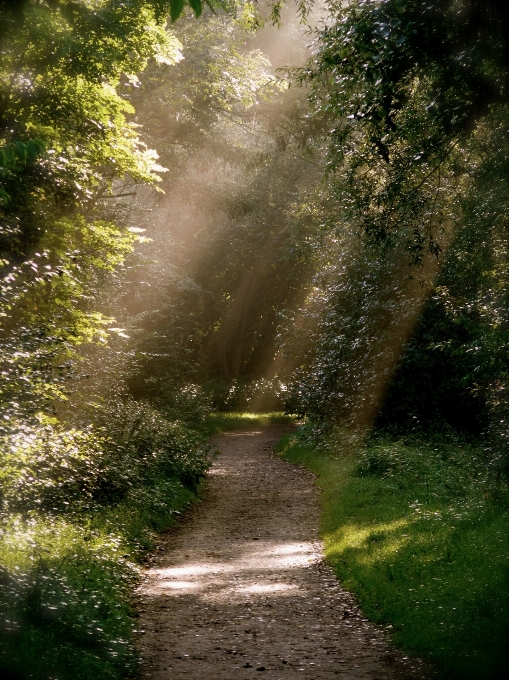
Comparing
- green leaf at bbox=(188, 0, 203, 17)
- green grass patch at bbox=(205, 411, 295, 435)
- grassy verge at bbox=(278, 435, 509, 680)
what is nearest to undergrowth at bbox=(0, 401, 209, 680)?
grassy verge at bbox=(278, 435, 509, 680)

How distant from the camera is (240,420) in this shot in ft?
115

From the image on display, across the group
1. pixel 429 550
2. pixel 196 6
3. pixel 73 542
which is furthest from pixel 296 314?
A: pixel 196 6

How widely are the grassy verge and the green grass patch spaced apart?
15923 millimetres

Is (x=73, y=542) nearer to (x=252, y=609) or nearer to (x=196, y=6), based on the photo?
(x=252, y=609)

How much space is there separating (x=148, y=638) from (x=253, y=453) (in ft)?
54.8

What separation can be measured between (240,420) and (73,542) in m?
26.5

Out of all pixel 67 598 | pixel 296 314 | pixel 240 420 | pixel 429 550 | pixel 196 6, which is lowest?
pixel 240 420

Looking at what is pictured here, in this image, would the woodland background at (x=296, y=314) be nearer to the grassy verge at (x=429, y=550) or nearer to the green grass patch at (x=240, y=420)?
the grassy verge at (x=429, y=550)

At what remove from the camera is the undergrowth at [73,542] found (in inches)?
231

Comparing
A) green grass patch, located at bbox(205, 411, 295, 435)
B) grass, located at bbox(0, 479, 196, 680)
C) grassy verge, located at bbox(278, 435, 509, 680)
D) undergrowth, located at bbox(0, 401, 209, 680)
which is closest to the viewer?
grass, located at bbox(0, 479, 196, 680)

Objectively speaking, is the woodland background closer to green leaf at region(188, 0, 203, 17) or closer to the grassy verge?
the grassy verge

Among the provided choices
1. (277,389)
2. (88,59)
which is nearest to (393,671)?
(88,59)

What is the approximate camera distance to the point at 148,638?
279 inches

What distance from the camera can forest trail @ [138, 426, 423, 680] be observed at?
633cm
